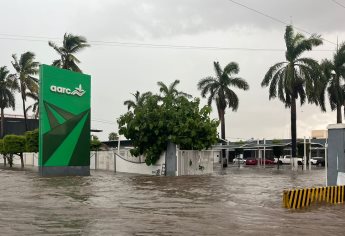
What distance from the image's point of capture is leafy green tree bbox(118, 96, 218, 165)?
35.5 meters

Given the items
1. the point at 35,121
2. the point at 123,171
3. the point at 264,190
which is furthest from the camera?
the point at 35,121

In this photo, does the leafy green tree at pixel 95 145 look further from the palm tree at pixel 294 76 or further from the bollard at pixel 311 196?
the bollard at pixel 311 196

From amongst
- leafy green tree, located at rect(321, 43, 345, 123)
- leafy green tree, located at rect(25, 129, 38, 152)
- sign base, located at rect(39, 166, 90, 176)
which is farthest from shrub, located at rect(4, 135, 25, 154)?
leafy green tree, located at rect(321, 43, 345, 123)

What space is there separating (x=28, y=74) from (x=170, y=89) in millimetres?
17614

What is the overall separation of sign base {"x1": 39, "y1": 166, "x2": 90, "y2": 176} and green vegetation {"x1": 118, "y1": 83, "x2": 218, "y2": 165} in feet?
14.2

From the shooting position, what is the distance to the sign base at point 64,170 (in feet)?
108

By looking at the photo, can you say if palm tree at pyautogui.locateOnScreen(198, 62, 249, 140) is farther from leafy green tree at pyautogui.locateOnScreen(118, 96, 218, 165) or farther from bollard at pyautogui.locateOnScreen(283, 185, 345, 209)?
bollard at pyautogui.locateOnScreen(283, 185, 345, 209)

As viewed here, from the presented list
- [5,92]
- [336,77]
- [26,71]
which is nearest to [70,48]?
[26,71]

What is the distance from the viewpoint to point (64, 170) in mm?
34094

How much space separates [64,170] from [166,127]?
8062 mm

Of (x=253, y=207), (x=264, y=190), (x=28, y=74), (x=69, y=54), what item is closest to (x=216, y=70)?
(x=69, y=54)

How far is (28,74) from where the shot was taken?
190 feet

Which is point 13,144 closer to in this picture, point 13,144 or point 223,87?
point 13,144

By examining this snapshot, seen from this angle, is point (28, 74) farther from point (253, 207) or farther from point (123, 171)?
point (253, 207)
